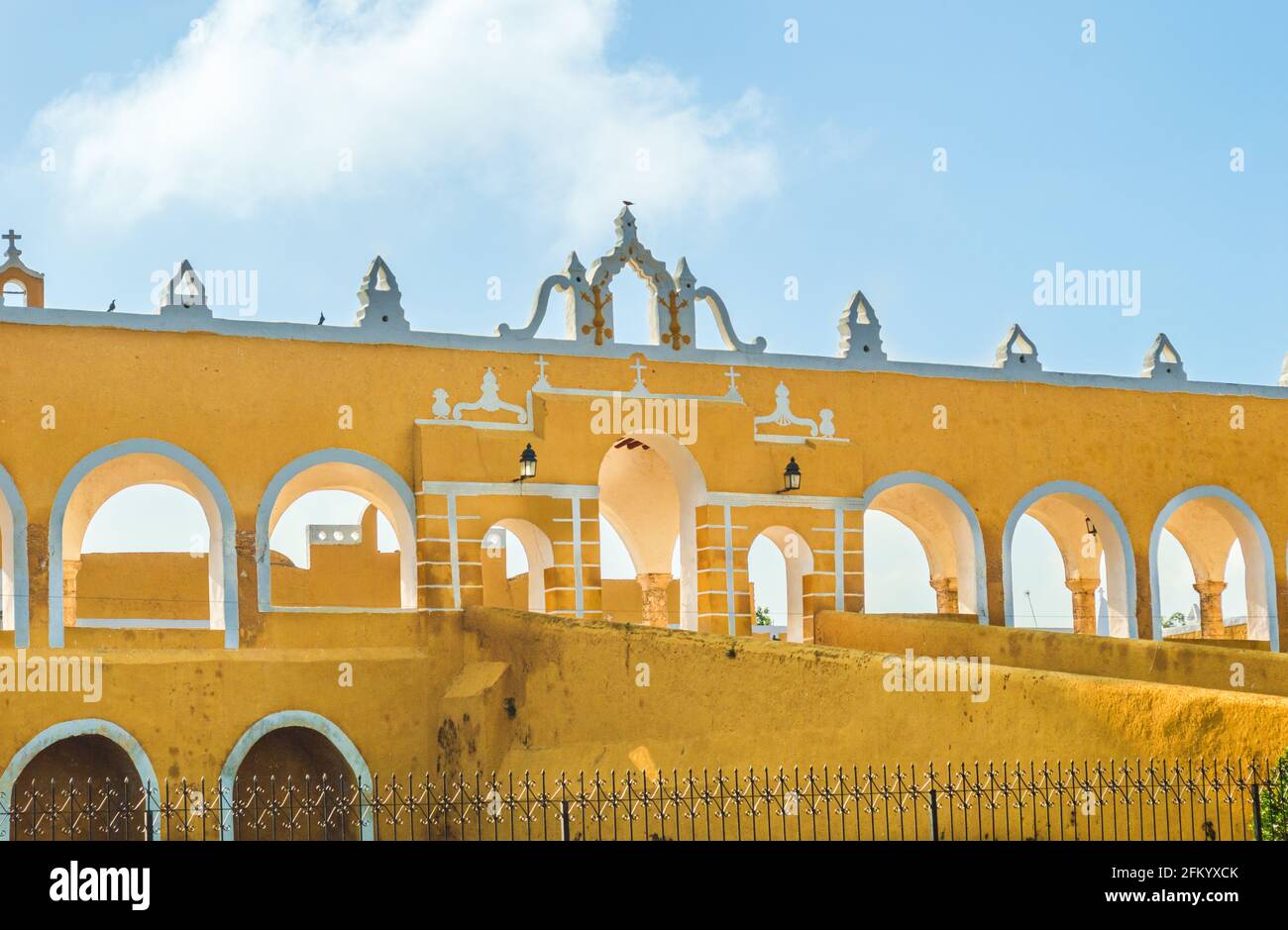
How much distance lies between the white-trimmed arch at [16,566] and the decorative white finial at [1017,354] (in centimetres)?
1112

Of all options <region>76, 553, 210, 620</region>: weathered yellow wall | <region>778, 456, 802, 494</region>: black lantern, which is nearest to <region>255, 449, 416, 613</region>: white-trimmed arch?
<region>778, 456, 802, 494</region>: black lantern

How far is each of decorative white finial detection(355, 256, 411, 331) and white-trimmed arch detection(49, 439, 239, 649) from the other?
233 cm

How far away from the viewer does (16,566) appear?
711 inches

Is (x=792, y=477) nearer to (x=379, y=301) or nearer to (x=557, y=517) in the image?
(x=557, y=517)

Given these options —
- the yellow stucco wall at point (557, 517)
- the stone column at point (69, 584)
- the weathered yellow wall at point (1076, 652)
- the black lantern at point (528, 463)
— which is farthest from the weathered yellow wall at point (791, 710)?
the stone column at point (69, 584)

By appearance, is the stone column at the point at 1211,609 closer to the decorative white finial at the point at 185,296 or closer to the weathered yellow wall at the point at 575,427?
the weathered yellow wall at the point at 575,427

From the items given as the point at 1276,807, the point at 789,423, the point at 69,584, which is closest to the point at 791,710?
the point at 1276,807

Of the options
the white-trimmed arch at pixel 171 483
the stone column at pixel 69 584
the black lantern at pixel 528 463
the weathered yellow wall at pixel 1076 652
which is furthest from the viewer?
the stone column at pixel 69 584

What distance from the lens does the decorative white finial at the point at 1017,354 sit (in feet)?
73.8

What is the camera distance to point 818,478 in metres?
21.2

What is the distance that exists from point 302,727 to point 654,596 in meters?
6.38

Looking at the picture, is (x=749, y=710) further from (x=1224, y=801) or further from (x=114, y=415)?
(x=114, y=415)

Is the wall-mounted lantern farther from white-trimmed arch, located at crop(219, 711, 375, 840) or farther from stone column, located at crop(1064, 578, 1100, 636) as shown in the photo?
stone column, located at crop(1064, 578, 1100, 636)
